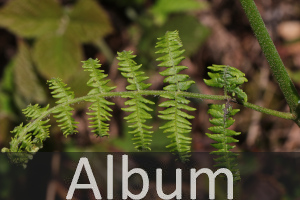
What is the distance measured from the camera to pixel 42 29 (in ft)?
8.70

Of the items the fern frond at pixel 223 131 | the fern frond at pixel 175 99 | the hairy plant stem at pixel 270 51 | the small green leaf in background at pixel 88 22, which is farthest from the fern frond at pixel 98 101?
the small green leaf in background at pixel 88 22

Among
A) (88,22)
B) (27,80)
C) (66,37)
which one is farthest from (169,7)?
(27,80)

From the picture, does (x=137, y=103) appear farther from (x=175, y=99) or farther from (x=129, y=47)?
(x=129, y=47)

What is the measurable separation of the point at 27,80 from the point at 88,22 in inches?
21.3

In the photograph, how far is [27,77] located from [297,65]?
1.95 m

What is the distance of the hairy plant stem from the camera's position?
1.30m

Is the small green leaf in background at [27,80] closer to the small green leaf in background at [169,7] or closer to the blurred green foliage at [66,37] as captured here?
the blurred green foliage at [66,37]

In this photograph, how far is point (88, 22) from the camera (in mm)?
2672

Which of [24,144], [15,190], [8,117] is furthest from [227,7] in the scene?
[24,144]

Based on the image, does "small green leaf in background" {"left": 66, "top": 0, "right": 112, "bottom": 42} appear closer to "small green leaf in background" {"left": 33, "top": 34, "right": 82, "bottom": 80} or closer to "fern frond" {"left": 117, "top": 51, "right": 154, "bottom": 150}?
"small green leaf in background" {"left": 33, "top": 34, "right": 82, "bottom": 80}

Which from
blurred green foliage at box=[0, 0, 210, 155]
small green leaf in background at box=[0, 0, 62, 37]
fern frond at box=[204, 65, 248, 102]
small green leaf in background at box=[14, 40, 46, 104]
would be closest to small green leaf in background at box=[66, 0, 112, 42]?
blurred green foliage at box=[0, 0, 210, 155]

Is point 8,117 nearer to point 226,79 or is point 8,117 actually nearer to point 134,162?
point 134,162

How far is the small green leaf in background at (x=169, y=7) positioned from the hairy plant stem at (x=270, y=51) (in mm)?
1581

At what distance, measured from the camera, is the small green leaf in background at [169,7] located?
9.37ft
